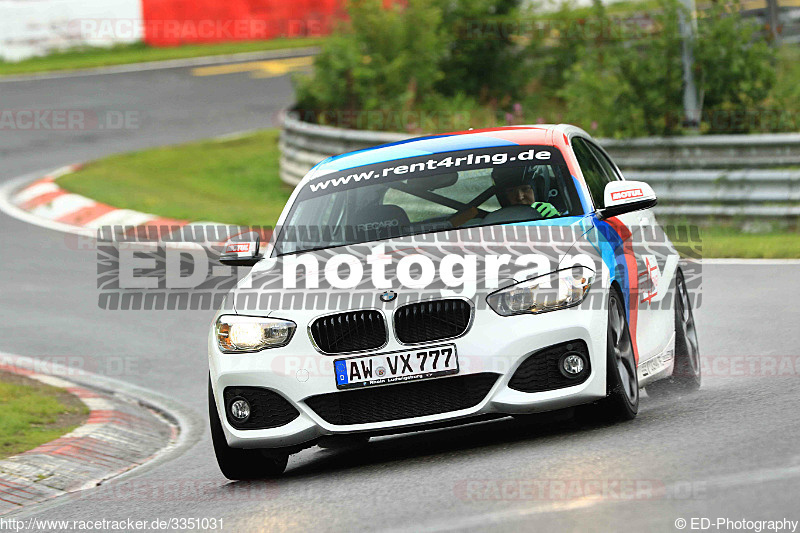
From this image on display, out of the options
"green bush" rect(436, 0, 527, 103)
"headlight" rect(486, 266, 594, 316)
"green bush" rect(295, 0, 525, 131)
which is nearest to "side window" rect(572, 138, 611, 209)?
"headlight" rect(486, 266, 594, 316)

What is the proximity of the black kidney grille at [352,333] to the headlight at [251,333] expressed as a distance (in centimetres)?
18

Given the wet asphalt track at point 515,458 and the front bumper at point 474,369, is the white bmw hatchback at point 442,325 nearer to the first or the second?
the front bumper at point 474,369

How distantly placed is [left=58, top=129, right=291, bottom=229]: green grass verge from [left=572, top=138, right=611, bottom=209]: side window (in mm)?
8691

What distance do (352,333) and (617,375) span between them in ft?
4.30

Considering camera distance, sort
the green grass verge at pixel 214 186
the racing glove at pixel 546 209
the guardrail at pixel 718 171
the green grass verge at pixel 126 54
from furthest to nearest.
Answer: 1. the green grass verge at pixel 126 54
2. the guardrail at pixel 718 171
3. the green grass verge at pixel 214 186
4. the racing glove at pixel 546 209

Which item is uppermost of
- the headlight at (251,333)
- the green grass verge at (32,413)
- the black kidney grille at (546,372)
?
the headlight at (251,333)

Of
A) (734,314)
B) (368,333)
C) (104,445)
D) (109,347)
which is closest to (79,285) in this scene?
(109,347)

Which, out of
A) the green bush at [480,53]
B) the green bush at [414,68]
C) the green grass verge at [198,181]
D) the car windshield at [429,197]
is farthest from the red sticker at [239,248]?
the green bush at [480,53]

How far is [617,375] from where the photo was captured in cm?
649

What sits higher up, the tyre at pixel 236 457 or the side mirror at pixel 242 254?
the side mirror at pixel 242 254

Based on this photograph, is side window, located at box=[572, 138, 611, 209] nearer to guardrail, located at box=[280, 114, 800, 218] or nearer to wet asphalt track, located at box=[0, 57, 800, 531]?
wet asphalt track, located at box=[0, 57, 800, 531]

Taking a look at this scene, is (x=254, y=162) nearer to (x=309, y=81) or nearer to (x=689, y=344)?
(x=309, y=81)

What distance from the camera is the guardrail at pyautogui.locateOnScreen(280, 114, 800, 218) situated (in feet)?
46.2

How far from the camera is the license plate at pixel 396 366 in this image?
6266 mm
